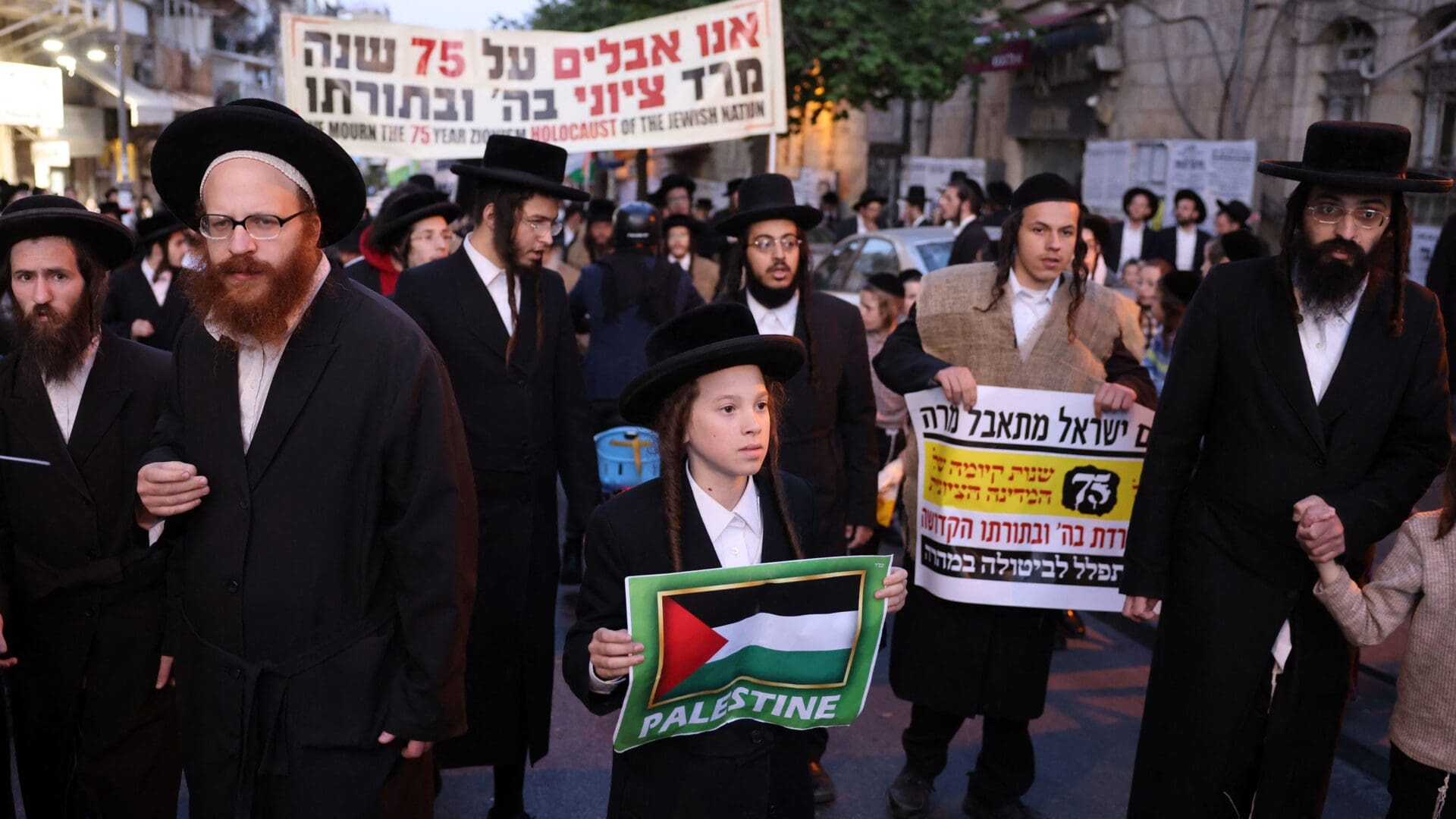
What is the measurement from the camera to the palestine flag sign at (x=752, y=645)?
2.98 metres

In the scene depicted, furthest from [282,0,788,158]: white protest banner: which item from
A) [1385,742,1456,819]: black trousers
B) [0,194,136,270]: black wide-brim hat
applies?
[1385,742,1456,819]: black trousers

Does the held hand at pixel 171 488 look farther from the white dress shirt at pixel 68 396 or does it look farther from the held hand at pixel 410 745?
the white dress shirt at pixel 68 396

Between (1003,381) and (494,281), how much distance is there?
192 cm

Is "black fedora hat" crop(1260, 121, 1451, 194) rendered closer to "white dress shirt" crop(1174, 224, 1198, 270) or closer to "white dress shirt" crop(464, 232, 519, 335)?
"white dress shirt" crop(464, 232, 519, 335)

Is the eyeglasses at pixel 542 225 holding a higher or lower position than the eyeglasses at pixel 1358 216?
lower

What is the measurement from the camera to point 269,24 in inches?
2630

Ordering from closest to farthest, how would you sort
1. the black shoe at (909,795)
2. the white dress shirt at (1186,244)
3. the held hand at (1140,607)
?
1. the held hand at (1140,607)
2. the black shoe at (909,795)
3. the white dress shirt at (1186,244)

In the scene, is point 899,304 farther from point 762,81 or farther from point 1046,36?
point 1046,36

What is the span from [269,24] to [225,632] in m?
70.2

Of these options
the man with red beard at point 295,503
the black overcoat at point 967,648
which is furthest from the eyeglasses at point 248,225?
the black overcoat at point 967,648

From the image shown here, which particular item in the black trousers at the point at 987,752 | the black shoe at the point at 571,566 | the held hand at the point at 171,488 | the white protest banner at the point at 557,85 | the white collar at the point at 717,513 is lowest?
the black shoe at the point at 571,566

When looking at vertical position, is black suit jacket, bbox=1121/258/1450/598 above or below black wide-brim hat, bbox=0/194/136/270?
below

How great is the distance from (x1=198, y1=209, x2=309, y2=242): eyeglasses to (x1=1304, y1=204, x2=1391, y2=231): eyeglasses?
2950 millimetres

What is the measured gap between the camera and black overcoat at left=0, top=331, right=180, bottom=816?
3.86 m
